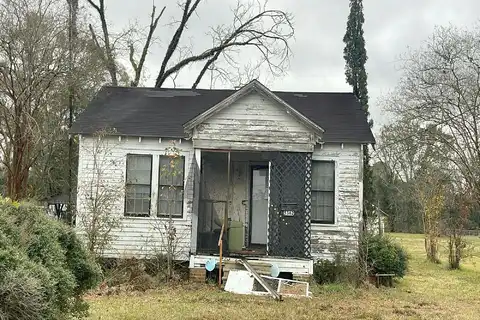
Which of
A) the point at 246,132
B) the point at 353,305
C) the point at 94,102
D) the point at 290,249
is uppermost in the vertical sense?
the point at 94,102

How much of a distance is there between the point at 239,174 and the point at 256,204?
39.2 inches

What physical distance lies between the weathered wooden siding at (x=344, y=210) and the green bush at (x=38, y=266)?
8.48 meters

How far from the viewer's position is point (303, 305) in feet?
34.8

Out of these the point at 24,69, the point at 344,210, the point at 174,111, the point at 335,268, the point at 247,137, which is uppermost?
the point at 24,69

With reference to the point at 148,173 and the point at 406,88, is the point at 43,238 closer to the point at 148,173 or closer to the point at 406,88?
the point at 148,173

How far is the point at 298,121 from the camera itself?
549 inches

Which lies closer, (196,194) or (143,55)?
(196,194)

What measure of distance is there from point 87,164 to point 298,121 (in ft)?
18.8

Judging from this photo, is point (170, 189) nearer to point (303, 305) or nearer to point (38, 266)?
point (303, 305)

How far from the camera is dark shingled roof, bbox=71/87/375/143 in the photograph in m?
14.9

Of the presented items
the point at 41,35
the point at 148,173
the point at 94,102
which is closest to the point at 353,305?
the point at 148,173

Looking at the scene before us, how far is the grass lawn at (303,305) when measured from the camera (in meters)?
9.50

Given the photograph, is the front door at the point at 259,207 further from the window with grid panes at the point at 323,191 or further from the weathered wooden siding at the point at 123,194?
the weathered wooden siding at the point at 123,194

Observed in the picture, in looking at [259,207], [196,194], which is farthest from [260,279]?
[259,207]
